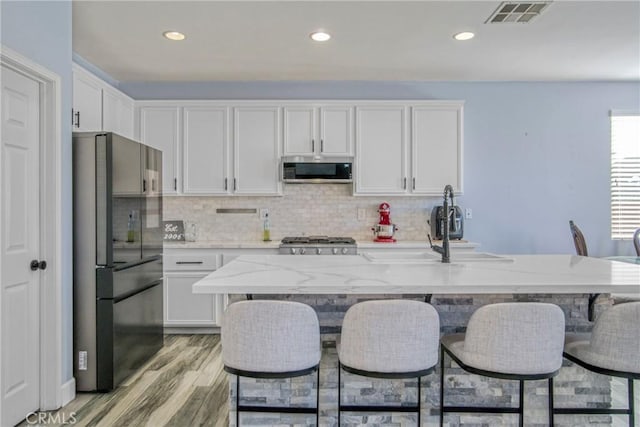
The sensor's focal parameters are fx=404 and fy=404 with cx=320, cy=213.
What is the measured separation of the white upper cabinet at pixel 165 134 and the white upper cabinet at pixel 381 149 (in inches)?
73.8

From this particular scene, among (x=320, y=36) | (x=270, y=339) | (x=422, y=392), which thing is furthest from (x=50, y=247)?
(x=320, y=36)

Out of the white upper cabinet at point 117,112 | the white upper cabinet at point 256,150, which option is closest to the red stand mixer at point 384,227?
the white upper cabinet at point 256,150

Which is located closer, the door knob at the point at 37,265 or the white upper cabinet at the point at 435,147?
the door knob at the point at 37,265

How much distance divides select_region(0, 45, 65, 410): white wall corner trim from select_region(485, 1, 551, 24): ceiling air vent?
297 cm

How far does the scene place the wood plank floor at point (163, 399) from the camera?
7.73 feet

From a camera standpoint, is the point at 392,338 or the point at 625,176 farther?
the point at 625,176

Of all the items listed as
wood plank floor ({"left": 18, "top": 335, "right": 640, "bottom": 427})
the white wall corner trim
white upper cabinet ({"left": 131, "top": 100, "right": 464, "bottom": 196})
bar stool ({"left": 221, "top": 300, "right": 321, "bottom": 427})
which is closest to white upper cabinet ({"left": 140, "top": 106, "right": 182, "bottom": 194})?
white upper cabinet ({"left": 131, "top": 100, "right": 464, "bottom": 196})

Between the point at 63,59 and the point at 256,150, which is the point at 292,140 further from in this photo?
the point at 63,59

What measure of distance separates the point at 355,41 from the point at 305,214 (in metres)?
1.88

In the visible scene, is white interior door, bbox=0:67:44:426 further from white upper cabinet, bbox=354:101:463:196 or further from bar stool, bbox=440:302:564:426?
white upper cabinet, bbox=354:101:463:196

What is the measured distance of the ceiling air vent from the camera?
2.73 metres

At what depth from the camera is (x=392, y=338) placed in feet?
5.23

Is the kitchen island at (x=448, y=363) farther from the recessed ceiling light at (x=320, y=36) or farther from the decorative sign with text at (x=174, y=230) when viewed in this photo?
the decorative sign with text at (x=174, y=230)

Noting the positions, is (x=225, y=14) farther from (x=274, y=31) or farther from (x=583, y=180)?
(x=583, y=180)
